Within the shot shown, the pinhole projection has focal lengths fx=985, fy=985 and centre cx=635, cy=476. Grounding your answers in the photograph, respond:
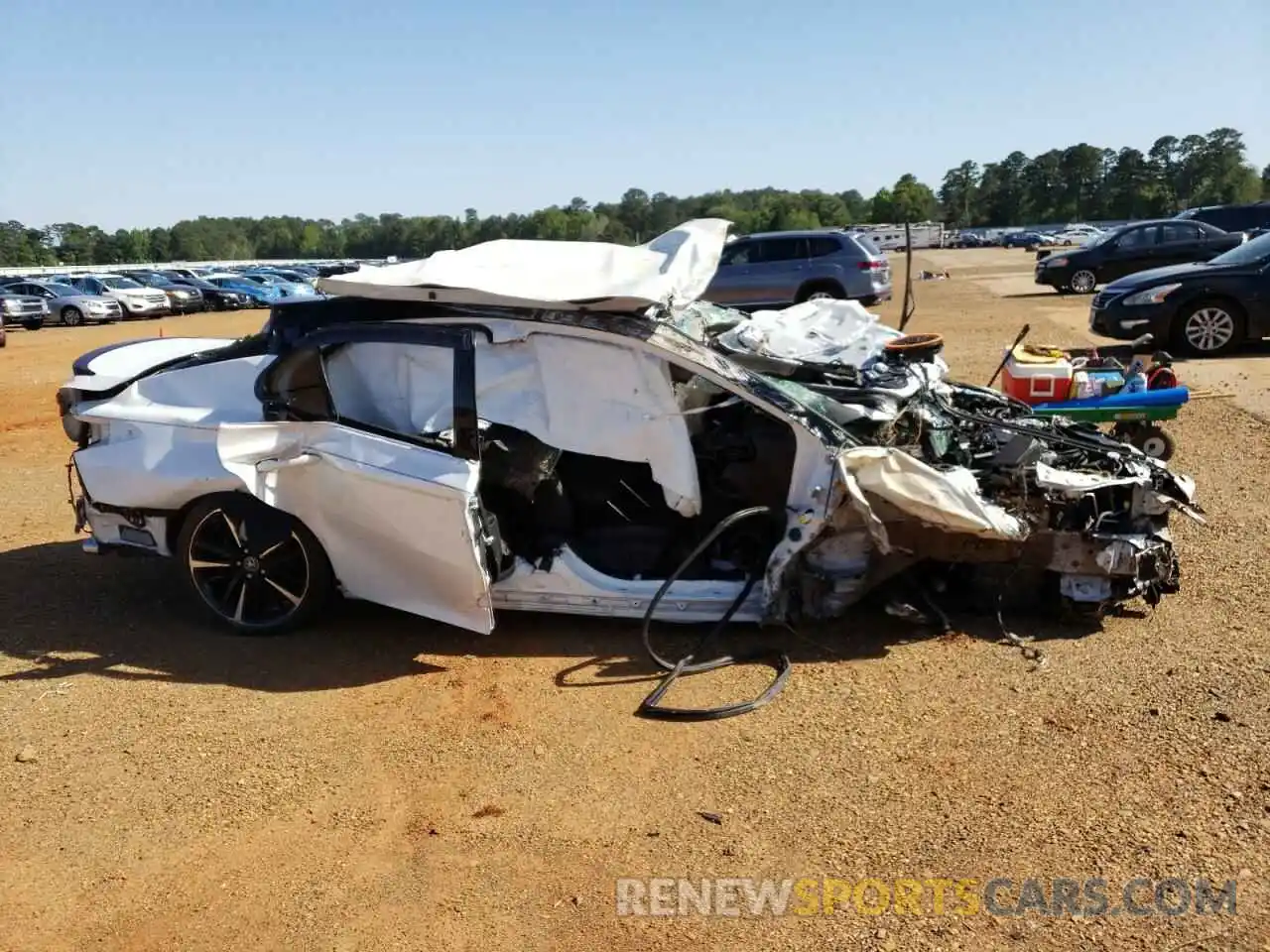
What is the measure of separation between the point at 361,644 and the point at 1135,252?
22125mm

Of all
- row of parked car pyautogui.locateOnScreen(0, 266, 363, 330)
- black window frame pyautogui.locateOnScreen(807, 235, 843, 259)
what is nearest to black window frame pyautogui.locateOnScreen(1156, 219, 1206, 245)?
black window frame pyautogui.locateOnScreen(807, 235, 843, 259)

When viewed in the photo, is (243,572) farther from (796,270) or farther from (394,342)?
(796,270)

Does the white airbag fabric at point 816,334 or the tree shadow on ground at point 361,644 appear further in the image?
the white airbag fabric at point 816,334

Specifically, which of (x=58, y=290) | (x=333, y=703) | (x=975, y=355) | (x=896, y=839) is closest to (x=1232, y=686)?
(x=896, y=839)

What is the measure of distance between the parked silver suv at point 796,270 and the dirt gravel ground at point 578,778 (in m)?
13.5

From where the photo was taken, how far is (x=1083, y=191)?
119250 mm

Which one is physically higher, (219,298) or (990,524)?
(219,298)

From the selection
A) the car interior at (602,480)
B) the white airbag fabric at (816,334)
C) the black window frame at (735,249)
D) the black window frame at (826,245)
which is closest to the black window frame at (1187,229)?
the black window frame at (826,245)

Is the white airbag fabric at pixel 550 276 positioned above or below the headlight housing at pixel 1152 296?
above

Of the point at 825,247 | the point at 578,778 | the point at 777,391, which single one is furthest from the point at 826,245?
the point at 578,778

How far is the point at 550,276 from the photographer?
479 centimetres

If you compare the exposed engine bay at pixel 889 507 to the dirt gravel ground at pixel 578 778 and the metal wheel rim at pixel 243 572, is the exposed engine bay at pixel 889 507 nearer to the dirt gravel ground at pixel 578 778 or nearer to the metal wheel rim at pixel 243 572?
the dirt gravel ground at pixel 578 778

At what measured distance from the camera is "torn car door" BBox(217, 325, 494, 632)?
4422mm

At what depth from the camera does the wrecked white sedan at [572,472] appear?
4.43 metres
